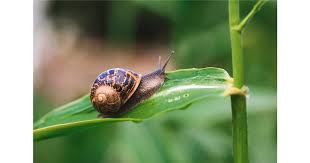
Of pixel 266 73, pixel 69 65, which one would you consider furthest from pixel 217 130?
pixel 69 65

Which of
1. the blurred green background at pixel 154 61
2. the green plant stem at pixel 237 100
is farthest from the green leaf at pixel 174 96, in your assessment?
the blurred green background at pixel 154 61
